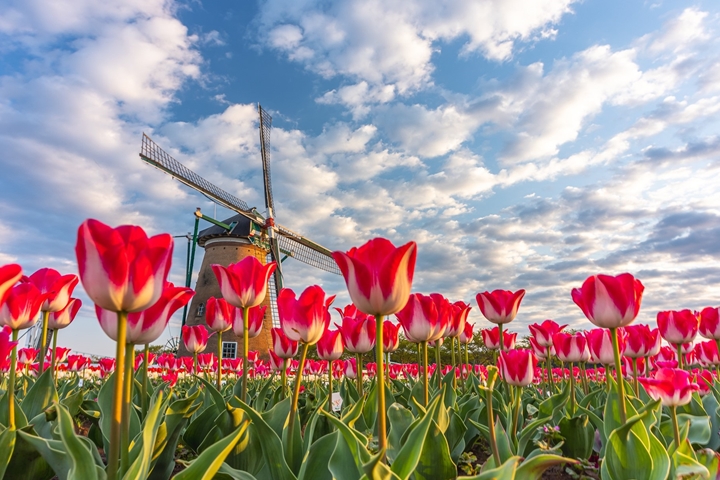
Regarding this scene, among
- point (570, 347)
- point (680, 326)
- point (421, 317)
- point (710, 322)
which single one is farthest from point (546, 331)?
point (421, 317)

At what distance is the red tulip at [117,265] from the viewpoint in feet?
4.42

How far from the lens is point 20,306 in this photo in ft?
8.34

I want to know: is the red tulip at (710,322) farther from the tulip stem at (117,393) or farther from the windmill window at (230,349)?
the windmill window at (230,349)

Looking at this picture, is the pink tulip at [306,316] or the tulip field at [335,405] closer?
the tulip field at [335,405]

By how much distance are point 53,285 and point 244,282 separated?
125 centimetres

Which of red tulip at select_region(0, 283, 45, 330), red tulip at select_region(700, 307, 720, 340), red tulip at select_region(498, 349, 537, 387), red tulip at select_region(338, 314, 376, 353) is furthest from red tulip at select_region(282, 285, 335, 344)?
red tulip at select_region(700, 307, 720, 340)

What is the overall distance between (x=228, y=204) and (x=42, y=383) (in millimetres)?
27134

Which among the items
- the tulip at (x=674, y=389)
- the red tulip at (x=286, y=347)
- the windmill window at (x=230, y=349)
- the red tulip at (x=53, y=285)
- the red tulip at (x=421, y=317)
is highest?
the red tulip at (x=53, y=285)

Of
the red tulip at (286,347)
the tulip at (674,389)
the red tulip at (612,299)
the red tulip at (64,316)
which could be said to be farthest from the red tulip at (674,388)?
the red tulip at (64,316)

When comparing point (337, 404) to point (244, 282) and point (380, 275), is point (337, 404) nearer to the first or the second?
point (244, 282)

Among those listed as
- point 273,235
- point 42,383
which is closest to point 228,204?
point 273,235

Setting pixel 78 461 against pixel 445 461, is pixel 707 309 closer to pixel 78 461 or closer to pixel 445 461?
pixel 445 461

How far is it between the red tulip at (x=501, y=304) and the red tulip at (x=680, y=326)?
1582mm

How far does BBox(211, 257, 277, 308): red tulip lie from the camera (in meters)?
2.57
